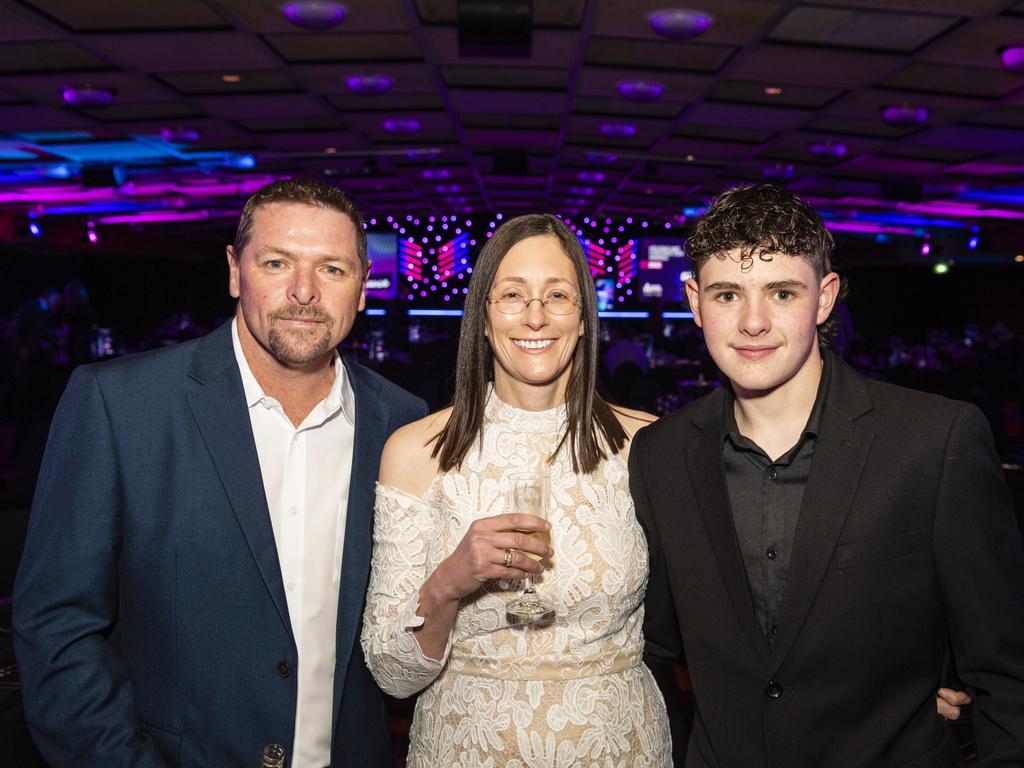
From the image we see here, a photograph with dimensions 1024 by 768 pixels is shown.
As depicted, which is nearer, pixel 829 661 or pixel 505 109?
pixel 829 661

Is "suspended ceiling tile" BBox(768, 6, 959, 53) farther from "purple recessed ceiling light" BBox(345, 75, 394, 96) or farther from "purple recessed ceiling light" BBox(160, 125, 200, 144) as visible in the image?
"purple recessed ceiling light" BBox(160, 125, 200, 144)

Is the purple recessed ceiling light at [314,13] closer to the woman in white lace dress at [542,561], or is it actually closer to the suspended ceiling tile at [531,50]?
the suspended ceiling tile at [531,50]

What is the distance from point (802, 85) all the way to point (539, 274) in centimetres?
578

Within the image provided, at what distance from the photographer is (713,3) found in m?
5.09

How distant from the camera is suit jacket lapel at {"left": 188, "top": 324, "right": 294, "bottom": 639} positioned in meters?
1.67

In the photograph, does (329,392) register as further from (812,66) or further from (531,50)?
(812,66)

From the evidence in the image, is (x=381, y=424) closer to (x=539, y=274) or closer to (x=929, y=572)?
(x=539, y=274)

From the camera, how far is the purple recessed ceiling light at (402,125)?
851cm

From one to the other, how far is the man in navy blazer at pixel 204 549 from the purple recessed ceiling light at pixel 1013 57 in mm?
5548

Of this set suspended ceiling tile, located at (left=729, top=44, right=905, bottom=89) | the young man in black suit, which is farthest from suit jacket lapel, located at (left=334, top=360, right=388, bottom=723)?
suspended ceiling tile, located at (left=729, top=44, right=905, bottom=89)

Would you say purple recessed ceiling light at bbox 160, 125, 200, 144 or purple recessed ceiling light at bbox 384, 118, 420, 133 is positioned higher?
purple recessed ceiling light at bbox 384, 118, 420, 133

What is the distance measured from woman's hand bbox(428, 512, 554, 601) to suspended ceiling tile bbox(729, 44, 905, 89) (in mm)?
5321

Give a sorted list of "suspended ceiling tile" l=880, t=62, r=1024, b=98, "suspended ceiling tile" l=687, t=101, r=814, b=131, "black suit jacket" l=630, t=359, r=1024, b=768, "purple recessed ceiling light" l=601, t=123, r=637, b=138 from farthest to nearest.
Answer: "purple recessed ceiling light" l=601, t=123, r=637, b=138 → "suspended ceiling tile" l=687, t=101, r=814, b=131 → "suspended ceiling tile" l=880, t=62, r=1024, b=98 → "black suit jacket" l=630, t=359, r=1024, b=768

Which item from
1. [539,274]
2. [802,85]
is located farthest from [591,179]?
[539,274]
